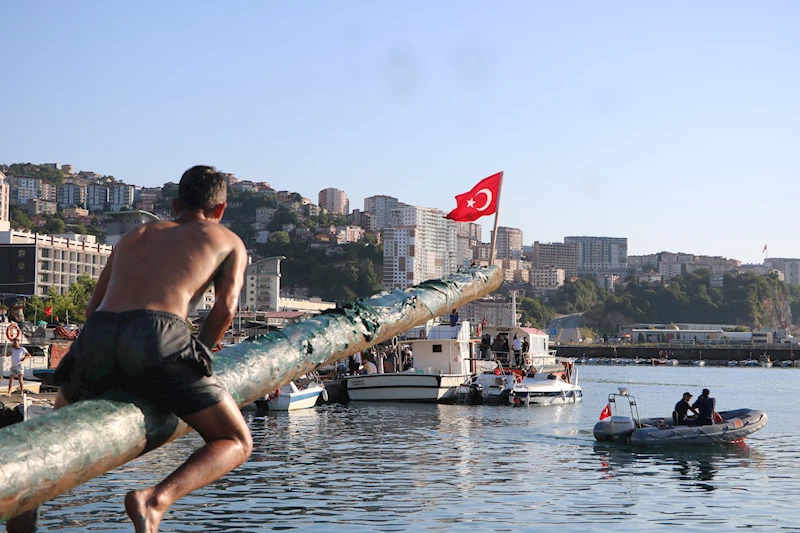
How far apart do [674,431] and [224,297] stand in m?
23.3

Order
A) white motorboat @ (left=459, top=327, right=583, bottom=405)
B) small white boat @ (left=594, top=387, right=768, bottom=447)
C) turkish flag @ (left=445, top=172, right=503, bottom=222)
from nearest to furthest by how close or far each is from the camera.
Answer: turkish flag @ (left=445, top=172, right=503, bottom=222)
small white boat @ (left=594, top=387, right=768, bottom=447)
white motorboat @ (left=459, top=327, right=583, bottom=405)

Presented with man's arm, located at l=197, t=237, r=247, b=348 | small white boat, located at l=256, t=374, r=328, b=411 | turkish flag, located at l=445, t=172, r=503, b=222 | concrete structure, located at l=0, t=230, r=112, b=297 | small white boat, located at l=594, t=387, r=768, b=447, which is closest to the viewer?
man's arm, located at l=197, t=237, r=247, b=348

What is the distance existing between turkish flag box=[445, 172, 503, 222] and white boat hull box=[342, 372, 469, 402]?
26515 mm

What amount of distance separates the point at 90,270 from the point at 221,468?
6195 inches

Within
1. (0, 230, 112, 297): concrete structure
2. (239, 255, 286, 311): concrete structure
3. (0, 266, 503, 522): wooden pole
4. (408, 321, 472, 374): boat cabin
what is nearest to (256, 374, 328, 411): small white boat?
(408, 321, 472, 374): boat cabin

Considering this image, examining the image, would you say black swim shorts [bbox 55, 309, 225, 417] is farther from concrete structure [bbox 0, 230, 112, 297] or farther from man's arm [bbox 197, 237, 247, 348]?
concrete structure [bbox 0, 230, 112, 297]

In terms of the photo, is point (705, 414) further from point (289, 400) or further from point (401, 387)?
point (401, 387)

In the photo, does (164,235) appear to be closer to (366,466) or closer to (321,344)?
(321,344)

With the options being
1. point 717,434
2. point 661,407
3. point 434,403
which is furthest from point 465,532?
point 661,407

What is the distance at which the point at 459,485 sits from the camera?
18.4 m

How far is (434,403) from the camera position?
42.5 metres

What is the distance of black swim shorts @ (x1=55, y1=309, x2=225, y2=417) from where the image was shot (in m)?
3.22

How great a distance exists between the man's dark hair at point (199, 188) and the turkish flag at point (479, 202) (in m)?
11.9

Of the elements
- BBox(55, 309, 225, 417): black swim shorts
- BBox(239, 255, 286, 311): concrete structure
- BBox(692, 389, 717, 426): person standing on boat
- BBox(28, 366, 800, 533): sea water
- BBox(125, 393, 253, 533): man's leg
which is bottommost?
BBox(28, 366, 800, 533): sea water
